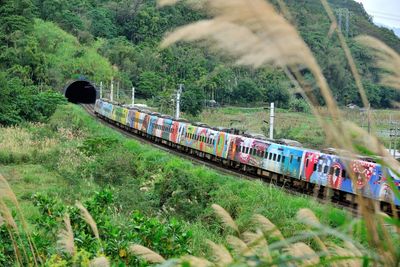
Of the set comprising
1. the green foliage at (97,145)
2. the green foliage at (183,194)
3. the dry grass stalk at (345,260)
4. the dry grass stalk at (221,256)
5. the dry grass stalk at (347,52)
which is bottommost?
the green foliage at (97,145)

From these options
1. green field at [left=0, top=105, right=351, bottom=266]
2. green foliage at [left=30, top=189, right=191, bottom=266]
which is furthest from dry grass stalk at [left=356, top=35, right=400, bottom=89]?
green foliage at [left=30, top=189, right=191, bottom=266]

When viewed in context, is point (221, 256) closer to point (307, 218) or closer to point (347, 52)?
point (307, 218)

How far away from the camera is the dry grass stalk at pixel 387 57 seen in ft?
5.08

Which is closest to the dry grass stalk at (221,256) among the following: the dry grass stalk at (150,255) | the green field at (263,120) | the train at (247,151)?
the dry grass stalk at (150,255)

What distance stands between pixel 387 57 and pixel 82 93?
4965 cm

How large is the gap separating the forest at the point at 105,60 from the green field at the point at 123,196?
555cm

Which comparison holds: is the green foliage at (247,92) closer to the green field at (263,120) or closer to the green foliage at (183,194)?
the green field at (263,120)

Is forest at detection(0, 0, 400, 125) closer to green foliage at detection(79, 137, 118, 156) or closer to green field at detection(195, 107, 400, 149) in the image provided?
green field at detection(195, 107, 400, 149)

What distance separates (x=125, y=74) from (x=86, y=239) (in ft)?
145

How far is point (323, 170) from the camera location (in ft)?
40.8

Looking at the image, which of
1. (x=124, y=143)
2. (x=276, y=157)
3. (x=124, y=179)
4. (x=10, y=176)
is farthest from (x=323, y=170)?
(x=124, y=143)

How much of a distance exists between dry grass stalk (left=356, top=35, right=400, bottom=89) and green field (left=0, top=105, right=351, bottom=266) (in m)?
0.41

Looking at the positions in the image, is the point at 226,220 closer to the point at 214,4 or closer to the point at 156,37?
the point at 214,4

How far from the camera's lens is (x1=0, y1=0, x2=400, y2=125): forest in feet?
110
